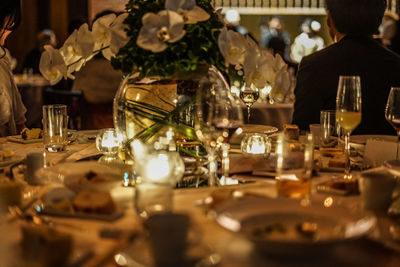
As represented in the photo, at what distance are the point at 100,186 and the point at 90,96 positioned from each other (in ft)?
14.0

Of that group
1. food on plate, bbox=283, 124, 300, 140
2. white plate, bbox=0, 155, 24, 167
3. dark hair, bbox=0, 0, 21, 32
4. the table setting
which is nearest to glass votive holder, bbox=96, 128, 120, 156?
the table setting

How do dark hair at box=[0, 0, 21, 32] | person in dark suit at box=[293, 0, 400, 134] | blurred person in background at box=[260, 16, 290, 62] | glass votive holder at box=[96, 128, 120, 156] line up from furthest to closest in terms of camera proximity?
blurred person in background at box=[260, 16, 290, 62] → dark hair at box=[0, 0, 21, 32] → person in dark suit at box=[293, 0, 400, 134] → glass votive holder at box=[96, 128, 120, 156]

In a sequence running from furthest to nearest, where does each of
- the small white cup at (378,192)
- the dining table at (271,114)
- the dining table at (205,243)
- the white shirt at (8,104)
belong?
the dining table at (271,114), the white shirt at (8,104), the small white cup at (378,192), the dining table at (205,243)

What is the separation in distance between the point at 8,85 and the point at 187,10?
229 cm

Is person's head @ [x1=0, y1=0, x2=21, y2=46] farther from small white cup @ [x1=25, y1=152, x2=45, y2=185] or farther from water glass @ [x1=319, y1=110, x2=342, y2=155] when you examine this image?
water glass @ [x1=319, y1=110, x2=342, y2=155]

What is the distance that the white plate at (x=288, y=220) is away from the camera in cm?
98

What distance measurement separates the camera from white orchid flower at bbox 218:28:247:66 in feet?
5.20

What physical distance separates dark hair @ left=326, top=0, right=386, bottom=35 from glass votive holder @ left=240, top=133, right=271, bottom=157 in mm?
1355

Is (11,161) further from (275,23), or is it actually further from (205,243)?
(275,23)

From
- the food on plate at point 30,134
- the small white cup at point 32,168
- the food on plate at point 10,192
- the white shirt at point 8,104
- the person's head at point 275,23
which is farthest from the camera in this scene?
the person's head at point 275,23

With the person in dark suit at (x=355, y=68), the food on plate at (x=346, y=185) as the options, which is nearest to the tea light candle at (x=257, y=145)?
the food on plate at (x=346, y=185)

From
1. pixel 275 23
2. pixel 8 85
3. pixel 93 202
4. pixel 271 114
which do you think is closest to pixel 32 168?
pixel 93 202

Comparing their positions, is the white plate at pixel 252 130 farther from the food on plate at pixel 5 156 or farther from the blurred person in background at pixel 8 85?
the blurred person in background at pixel 8 85

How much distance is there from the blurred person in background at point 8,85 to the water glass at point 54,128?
1.38 meters
